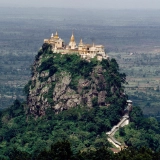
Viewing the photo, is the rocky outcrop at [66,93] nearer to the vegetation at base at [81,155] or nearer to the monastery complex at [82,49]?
the monastery complex at [82,49]

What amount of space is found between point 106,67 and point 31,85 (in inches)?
303

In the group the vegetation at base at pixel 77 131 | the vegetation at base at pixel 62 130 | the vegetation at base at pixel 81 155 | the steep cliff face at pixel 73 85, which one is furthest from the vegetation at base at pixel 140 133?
the vegetation at base at pixel 81 155

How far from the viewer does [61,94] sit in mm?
65000

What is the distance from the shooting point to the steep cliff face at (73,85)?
64.8 meters

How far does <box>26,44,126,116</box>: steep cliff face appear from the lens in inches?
2549

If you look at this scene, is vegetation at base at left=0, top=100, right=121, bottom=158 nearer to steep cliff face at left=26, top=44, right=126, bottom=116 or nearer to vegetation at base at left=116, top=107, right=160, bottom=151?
steep cliff face at left=26, top=44, right=126, bottom=116

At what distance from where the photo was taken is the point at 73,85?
65375mm

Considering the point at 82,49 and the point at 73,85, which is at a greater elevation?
the point at 82,49

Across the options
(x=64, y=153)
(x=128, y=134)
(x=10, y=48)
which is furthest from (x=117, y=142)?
(x=10, y=48)

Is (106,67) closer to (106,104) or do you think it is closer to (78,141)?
(106,104)

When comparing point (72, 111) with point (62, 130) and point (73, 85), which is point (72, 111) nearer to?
point (62, 130)

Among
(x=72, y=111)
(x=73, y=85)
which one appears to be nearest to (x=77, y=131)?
(x=72, y=111)

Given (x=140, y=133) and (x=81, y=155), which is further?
(x=140, y=133)

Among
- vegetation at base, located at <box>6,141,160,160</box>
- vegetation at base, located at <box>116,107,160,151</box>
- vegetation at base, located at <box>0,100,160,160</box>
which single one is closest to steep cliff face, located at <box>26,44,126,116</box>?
vegetation at base, located at <box>0,100,160,160</box>
